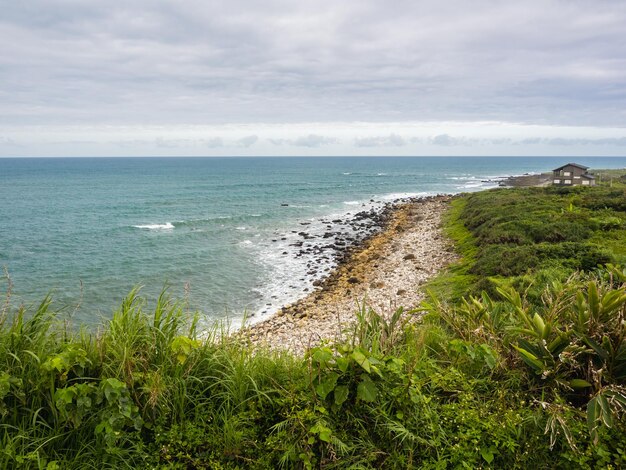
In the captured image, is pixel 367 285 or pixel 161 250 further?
A: pixel 161 250

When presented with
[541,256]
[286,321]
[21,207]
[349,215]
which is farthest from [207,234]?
[21,207]

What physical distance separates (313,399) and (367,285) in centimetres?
2021

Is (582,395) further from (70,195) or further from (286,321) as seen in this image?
(70,195)

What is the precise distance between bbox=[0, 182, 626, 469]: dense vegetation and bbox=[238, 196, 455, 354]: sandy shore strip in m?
6.31

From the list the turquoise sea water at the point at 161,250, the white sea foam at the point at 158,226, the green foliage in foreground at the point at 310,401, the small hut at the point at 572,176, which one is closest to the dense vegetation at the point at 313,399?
the green foliage in foreground at the point at 310,401

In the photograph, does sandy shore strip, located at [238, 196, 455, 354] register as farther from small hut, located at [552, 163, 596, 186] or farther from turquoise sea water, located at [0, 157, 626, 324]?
small hut, located at [552, 163, 596, 186]

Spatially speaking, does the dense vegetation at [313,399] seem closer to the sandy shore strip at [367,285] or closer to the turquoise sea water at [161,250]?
the turquoise sea water at [161,250]

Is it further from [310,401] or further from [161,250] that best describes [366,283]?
[310,401]

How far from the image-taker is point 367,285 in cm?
2412

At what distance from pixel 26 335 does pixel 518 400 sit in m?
5.41

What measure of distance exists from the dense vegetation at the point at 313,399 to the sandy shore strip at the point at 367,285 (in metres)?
6.31

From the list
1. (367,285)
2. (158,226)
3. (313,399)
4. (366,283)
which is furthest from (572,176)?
(313,399)

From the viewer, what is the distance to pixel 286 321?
19844 millimetres

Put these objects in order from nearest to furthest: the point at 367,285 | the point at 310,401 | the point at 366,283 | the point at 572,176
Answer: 1. the point at 310,401
2. the point at 367,285
3. the point at 366,283
4. the point at 572,176
